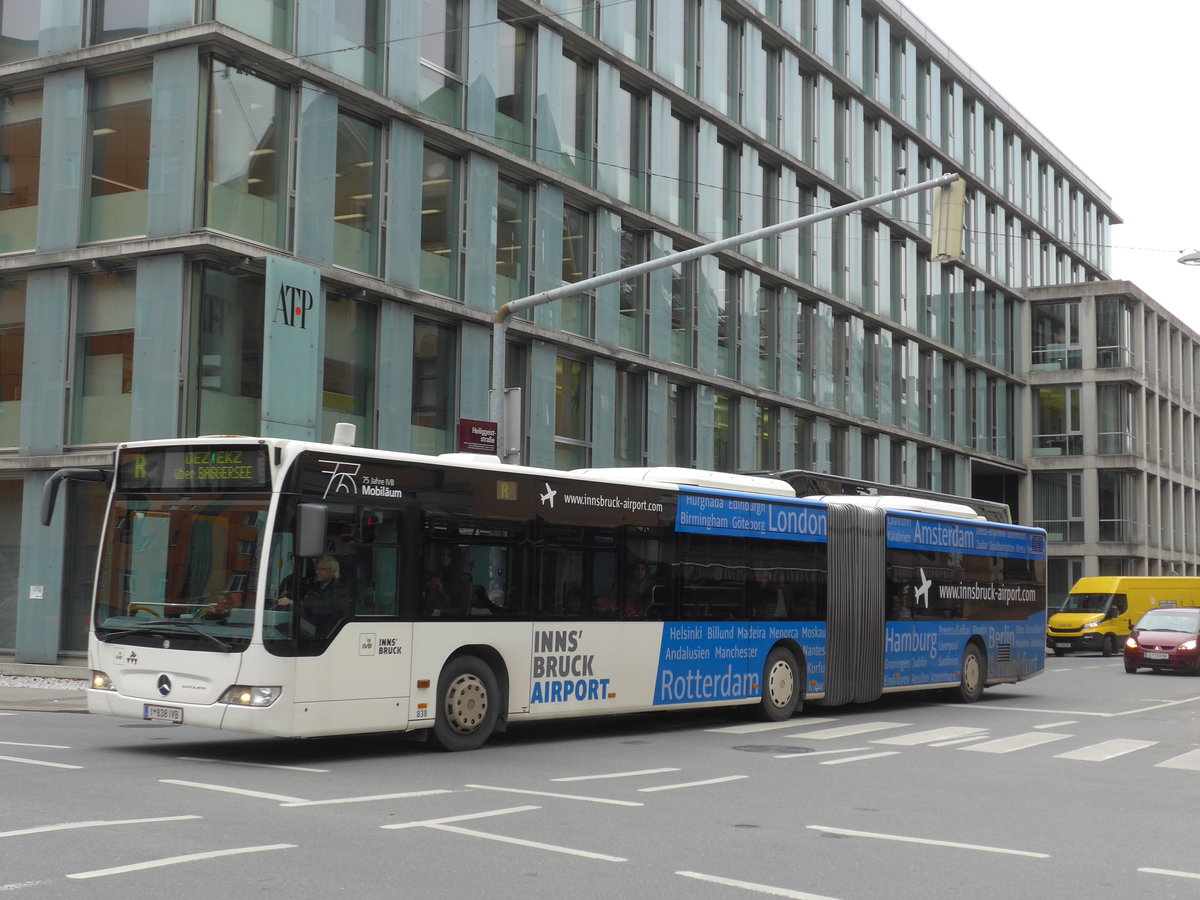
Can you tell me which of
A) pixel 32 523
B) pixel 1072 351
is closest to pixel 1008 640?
pixel 32 523

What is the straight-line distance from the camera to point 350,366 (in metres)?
25.5

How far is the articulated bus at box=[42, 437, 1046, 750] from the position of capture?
11.8 m

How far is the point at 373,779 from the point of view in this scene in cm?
1102

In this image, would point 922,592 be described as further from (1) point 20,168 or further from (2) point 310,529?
(1) point 20,168

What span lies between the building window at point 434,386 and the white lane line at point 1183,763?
15832 mm

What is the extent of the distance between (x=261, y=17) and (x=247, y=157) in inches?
97.0

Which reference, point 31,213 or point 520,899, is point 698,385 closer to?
point 31,213

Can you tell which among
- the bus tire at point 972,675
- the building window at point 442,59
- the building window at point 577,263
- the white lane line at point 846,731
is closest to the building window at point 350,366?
the building window at point 442,59

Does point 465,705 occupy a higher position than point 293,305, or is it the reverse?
point 293,305

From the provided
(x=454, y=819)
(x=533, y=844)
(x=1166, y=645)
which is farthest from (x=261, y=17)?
(x=1166, y=645)

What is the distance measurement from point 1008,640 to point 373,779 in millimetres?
14684

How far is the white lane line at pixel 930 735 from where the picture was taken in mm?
15441

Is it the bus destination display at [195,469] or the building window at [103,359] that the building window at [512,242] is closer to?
the building window at [103,359]

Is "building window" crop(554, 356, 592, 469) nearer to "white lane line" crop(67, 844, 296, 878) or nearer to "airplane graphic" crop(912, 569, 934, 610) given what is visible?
"airplane graphic" crop(912, 569, 934, 610)
